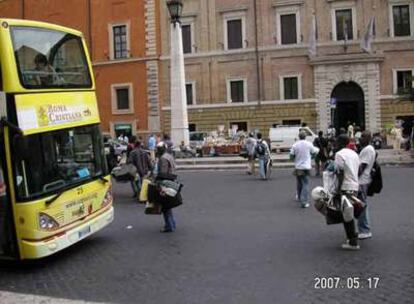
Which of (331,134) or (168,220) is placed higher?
(331,134)

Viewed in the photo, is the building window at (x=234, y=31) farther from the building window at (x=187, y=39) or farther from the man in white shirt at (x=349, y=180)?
the man in white shirt at (x=349, y=180)

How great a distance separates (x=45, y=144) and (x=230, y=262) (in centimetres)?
310

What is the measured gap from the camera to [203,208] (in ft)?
44.2

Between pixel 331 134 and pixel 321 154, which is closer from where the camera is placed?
pixel 321 154

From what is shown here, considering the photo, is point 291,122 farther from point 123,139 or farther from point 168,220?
point 168,220

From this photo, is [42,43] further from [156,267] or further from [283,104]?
[283,104]

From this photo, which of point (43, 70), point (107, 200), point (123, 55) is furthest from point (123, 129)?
point (43, 70)

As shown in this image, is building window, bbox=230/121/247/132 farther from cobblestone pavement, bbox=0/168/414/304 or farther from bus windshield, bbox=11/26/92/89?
bus windshield, bbox=11/26/92/89

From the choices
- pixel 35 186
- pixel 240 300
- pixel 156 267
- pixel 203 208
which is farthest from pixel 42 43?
pixel 203 208

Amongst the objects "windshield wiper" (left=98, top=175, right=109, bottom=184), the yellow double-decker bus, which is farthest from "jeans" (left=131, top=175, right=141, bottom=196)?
the yellow double-decker bus

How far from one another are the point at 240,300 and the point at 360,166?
3594 mm

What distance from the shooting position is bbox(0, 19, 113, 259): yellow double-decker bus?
7.89 meters
